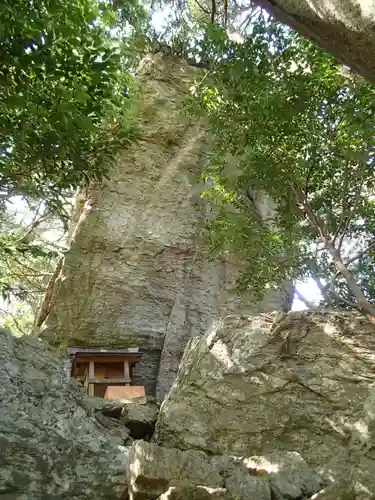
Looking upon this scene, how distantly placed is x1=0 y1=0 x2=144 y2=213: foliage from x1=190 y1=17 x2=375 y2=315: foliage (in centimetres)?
200

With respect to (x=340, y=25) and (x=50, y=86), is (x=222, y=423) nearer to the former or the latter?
(x=50, y=86)

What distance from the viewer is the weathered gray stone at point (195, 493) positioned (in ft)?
13.4

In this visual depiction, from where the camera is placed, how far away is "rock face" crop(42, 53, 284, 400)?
10.9 meters

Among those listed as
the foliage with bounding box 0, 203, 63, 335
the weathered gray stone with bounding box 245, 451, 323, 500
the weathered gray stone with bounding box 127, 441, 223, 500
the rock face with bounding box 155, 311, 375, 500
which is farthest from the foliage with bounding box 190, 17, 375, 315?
the foliage with bounding box 0, 203, 63, 335

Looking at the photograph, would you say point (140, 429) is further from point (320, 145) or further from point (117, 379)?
point (320, 145)

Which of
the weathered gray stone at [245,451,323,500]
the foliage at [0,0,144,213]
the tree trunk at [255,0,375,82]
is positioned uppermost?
the foliage at [0,0,144,213]

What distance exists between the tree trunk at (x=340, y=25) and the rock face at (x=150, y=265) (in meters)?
7.49

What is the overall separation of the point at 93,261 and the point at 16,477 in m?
7.21

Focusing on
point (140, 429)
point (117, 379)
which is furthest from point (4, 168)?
point (117, 379)

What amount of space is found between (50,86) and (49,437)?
4.00 meters

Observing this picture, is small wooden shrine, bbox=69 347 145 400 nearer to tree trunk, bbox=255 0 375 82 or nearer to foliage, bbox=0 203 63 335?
foliage, bbox=0 203 63 335

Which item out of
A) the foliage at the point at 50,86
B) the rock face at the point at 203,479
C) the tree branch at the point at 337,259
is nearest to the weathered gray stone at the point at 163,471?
the rock face at the point at 203,479

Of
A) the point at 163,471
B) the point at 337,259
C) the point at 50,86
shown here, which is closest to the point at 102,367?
the point at 163,471

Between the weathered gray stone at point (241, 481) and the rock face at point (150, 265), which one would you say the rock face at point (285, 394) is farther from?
the rock face at point (150, 265)
